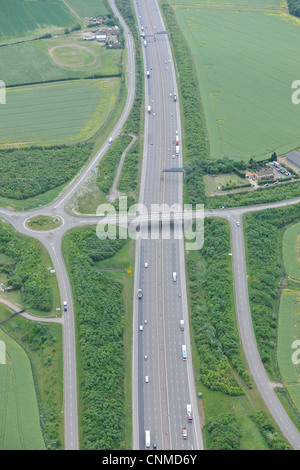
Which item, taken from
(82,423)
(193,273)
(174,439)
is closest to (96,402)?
(82,423)

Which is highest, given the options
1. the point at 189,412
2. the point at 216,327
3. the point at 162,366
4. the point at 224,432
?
the point at 216,327

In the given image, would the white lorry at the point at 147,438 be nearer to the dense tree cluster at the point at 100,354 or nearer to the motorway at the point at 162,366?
the motorway at the point at 162,366

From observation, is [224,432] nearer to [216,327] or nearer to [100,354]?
[216,327]

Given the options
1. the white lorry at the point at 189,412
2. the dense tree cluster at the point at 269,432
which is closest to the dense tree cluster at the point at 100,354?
the white lorry at the point at 189,412

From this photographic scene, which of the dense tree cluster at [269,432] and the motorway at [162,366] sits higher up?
the motorway at [162,366]

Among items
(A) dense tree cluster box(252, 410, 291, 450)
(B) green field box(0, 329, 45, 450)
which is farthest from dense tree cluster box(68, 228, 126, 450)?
(A) dense tree cluster box(252, 410, 291, 450)

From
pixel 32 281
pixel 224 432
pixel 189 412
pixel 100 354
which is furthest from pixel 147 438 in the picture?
pixel 32 281

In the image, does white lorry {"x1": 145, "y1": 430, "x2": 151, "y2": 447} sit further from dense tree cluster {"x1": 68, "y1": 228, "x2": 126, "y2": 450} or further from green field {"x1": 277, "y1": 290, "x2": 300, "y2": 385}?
green field {"x1": 277, "y1": 290, "x2": 300, "y2": 385}

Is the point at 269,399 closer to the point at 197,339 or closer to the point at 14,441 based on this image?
the point at 197,339
